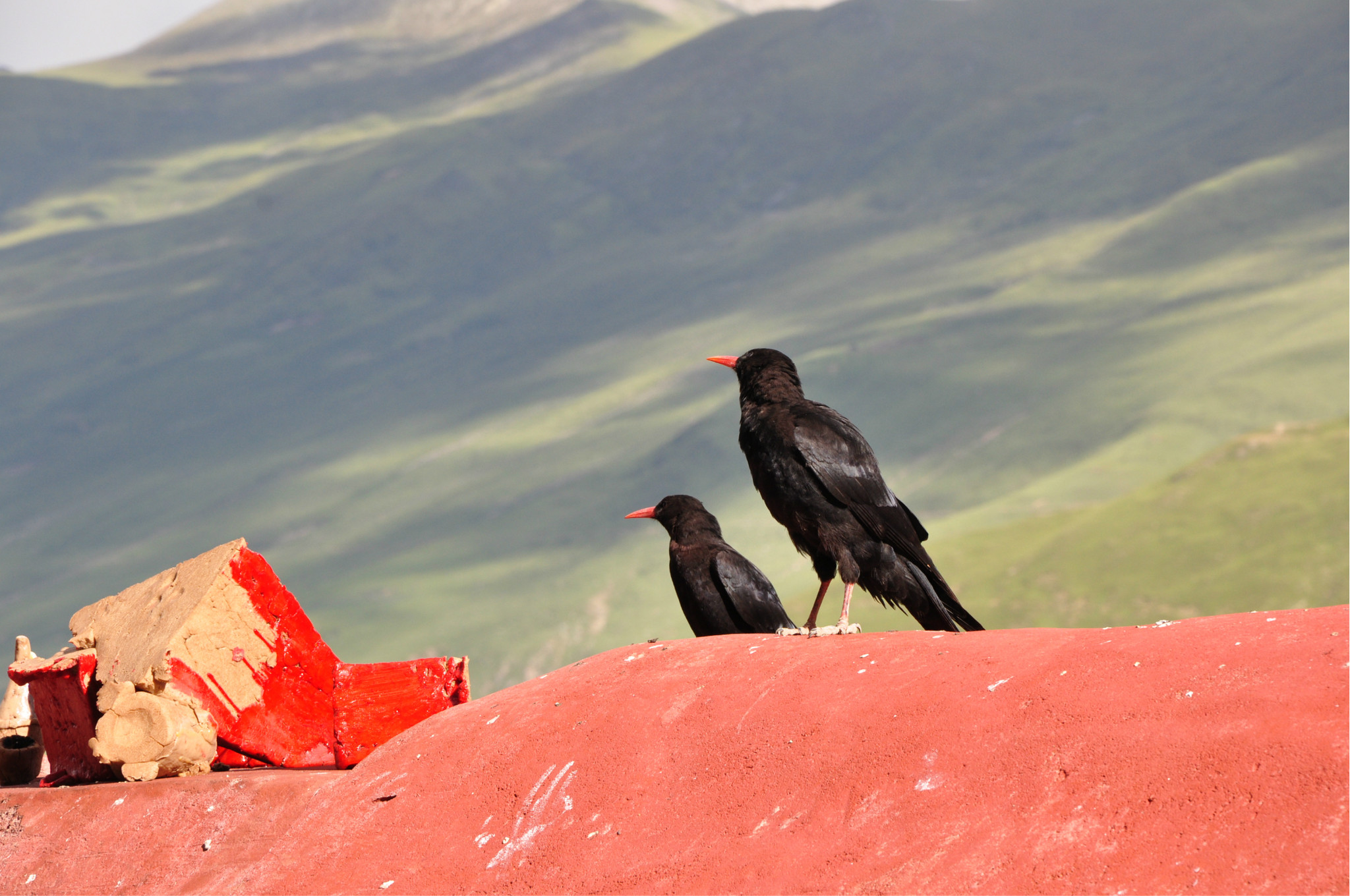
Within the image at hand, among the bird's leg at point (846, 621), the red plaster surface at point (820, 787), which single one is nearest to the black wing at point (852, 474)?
the bird's leg at point (846, 621)

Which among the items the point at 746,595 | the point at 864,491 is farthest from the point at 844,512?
the point at 746,595

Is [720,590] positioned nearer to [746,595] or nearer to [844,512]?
[746,595]

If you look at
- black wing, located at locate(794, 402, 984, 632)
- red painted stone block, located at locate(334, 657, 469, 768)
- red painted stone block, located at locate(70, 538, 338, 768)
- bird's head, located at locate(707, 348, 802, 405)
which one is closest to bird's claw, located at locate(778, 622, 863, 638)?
black wing, located at locate(794, 402, 984, 632)

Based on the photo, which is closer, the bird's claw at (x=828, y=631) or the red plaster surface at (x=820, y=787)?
the red plaster surface at (x=820, y=787)

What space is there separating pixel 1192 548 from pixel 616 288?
200ft

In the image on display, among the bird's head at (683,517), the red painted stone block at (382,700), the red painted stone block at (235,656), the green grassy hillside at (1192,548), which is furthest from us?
the green grassy hillside at (1192,548)

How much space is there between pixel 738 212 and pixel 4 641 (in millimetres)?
61540

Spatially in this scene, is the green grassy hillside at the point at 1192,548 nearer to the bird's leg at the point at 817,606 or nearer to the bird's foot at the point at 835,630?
the bird's leg at the point at 817,606

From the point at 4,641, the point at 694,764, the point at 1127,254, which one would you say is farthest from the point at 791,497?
the point at 1127,254

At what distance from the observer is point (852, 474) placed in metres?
7.12

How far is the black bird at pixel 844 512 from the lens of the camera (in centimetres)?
715

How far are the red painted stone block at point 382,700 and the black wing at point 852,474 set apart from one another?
2269 millimetres

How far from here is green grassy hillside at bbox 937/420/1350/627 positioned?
3216 cm

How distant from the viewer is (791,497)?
23.7ft
